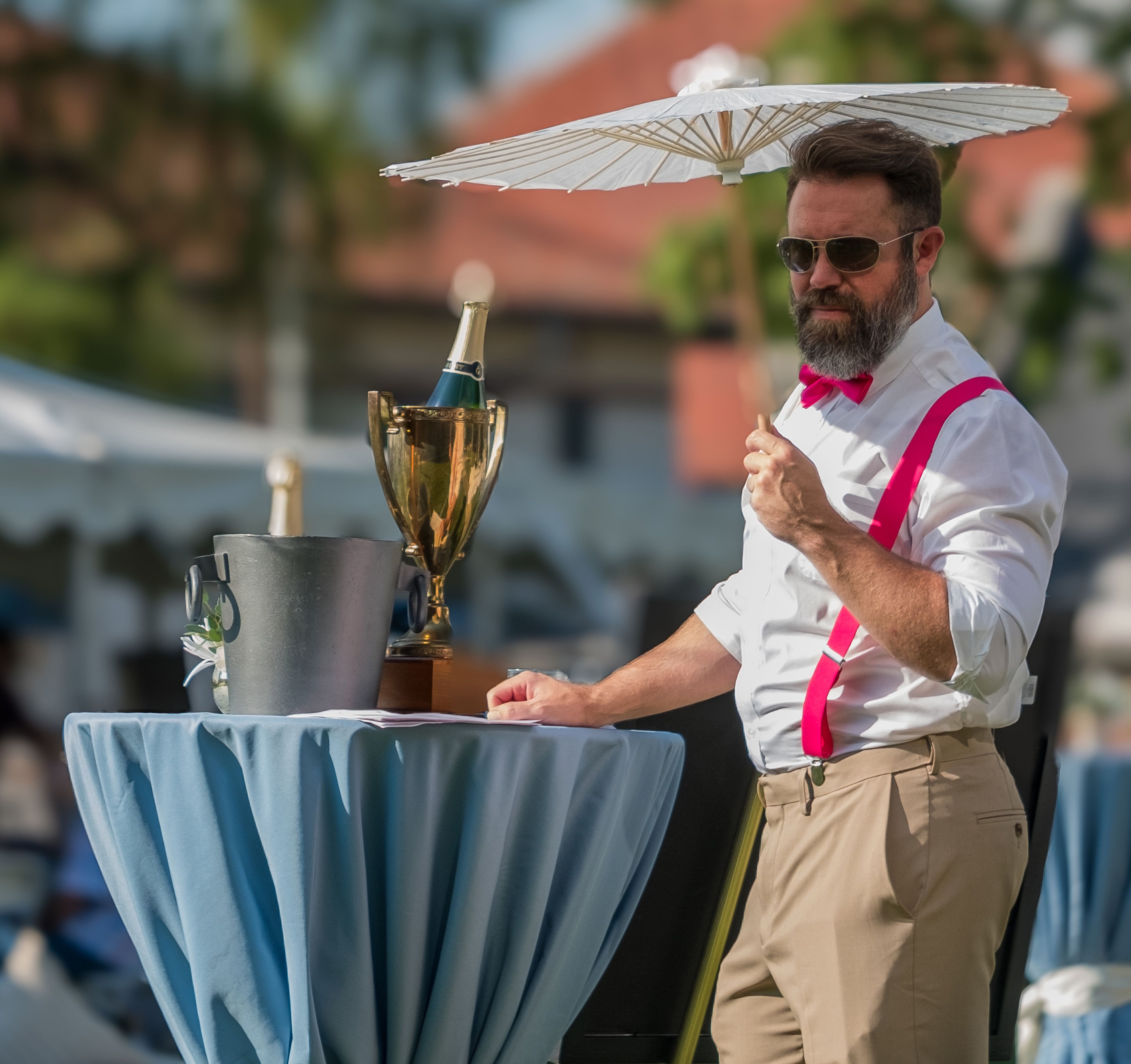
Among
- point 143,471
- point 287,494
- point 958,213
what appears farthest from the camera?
point 958,213

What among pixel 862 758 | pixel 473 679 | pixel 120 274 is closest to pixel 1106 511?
pixel 120 274

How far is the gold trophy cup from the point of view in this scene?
2129 mm

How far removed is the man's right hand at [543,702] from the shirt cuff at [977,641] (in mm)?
482

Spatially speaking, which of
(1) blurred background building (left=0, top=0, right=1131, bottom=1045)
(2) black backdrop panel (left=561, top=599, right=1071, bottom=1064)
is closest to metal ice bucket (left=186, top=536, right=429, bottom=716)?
(2) black backdrop panel (left=561, top=599, right=1071, bottom=1064)

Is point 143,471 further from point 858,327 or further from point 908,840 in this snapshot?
point 908,840

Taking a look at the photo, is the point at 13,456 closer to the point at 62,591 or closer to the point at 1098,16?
the point at 62,591

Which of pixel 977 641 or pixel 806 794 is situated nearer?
pixel 977 641

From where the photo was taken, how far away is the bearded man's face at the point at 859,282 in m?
1.96

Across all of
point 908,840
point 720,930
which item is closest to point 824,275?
point 908,840

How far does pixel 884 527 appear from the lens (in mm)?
1879

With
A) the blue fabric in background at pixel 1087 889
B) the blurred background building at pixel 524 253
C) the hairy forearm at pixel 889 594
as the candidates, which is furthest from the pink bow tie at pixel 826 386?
the blurred background building at pixel 524 253

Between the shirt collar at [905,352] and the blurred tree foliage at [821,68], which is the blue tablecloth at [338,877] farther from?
the blurred tree foliage at [821,68]

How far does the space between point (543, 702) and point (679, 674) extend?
29cm

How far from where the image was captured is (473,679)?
9.56 feet
